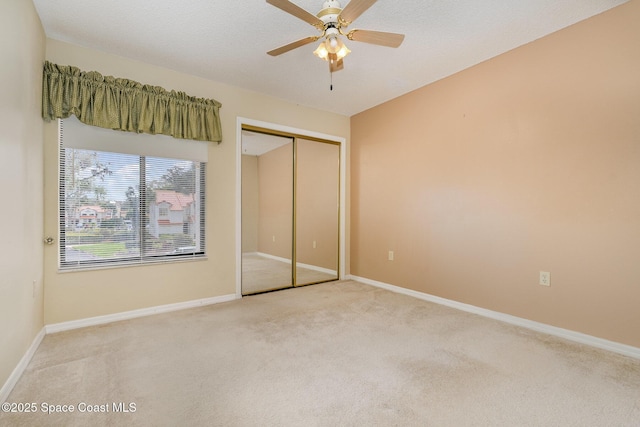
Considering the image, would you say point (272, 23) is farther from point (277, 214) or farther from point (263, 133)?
point (277, 214)

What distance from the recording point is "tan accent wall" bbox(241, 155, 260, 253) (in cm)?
386

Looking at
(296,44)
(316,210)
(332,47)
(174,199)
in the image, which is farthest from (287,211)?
(332,47)

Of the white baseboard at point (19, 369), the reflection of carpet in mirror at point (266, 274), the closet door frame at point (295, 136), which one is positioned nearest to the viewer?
the white baseboard at point (19, 369)

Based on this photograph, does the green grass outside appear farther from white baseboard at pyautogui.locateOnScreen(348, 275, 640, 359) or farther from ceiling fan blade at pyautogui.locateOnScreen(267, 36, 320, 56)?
white baseboard at pyautogui.locateOnScreen(348, 275, 640, 359)

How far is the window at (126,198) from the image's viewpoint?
2758 mm

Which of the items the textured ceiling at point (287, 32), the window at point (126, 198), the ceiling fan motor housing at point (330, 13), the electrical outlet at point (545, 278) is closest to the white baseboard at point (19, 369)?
the window at point (126, 198)


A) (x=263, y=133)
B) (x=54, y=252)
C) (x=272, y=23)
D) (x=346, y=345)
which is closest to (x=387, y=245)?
(x=346, y=345)

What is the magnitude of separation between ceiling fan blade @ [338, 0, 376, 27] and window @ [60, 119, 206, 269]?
7.18 feet

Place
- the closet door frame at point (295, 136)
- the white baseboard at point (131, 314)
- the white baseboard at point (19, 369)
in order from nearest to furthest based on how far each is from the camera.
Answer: the white baseboard at point (19, 369)
the white baseboard at point (131, 314)
the closet door frame at point (295, 136)

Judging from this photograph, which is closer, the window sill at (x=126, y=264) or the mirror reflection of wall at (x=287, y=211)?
the window sill at (x=126, y=264)

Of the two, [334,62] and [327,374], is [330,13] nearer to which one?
[334,62]

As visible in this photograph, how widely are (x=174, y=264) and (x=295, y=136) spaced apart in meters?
2.30

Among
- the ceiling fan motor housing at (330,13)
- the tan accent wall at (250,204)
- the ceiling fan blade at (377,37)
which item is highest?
the ceiling fan motor housing at (330,13)

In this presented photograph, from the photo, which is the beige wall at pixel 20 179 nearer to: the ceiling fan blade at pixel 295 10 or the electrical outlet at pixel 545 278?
the ceiling fan blade at pixel 295 10
